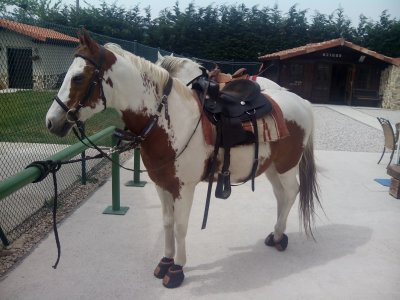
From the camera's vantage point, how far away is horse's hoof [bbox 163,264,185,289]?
8.47 ft

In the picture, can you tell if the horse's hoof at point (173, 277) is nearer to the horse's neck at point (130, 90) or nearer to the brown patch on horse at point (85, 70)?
the horse's neck at point (130, 90)

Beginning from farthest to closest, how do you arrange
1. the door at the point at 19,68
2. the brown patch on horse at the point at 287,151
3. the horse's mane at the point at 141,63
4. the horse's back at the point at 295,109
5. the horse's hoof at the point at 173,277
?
the door at the point at 19,68, the horse's back at the point at 295,109, the brown patch on horse at the point at 287,151, the horse's hoof at the point at 173,277, the horse's mane at the point at 141,63

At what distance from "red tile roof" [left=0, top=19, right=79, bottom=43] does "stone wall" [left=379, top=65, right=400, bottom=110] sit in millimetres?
17674

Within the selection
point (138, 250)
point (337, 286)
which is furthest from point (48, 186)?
point (337, 286)

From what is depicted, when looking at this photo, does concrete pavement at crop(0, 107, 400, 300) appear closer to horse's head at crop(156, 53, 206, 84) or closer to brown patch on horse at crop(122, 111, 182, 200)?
brown patch on horse at crop(122, 111, 182, 200)

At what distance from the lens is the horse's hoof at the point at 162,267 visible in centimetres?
270

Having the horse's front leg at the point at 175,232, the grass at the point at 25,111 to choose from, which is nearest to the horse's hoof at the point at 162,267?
the horse's front leg at the point at 175,232

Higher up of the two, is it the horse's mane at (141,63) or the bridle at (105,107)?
the horse's mane at (141,63)

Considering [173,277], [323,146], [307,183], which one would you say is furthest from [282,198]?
[323,146]

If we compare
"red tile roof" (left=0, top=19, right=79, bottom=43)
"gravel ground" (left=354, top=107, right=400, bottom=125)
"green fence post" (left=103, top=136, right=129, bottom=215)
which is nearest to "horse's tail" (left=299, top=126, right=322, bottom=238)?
"green fence post" (left=103, top=136, right=129, bottom=215)

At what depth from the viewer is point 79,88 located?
190 centimetres

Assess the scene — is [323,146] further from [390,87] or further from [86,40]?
[390,87]

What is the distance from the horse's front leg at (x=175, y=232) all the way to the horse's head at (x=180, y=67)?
932 millimetres

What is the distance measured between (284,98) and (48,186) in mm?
3286
